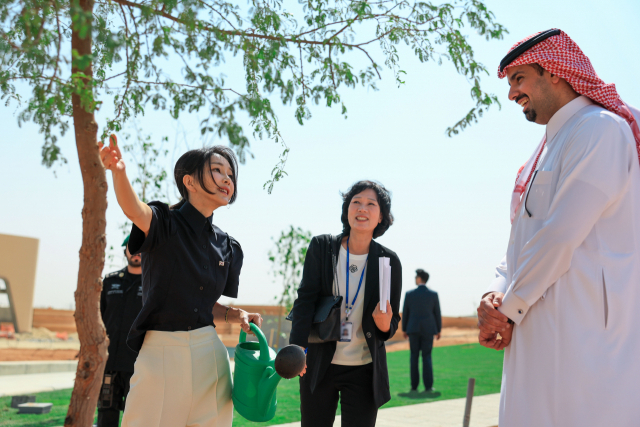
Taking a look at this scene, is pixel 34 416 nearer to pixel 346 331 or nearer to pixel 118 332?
pixel 118 332

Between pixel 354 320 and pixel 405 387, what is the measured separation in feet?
24.5

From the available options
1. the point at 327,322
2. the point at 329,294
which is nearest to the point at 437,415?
the point at 329,294

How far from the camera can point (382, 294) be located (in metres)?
3.41

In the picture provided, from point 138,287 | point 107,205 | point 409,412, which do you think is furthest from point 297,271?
point 107,205

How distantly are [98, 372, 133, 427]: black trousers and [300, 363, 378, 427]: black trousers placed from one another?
2.47 metres

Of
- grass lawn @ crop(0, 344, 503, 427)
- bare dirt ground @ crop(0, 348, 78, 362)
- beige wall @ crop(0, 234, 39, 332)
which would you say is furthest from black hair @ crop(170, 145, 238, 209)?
beige wall @ crop(0, 234, 39, 332)

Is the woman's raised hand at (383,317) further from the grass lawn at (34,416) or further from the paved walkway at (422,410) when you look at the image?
the grass lawn at (34,416)

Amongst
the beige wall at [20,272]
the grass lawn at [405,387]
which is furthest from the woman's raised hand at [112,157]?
the beige wall at [20,272]

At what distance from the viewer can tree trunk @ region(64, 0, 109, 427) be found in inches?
171

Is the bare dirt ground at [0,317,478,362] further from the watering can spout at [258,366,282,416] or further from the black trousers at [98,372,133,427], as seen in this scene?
the watering can spout at [258,366,282,416]

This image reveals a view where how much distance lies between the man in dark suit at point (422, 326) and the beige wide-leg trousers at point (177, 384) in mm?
7435

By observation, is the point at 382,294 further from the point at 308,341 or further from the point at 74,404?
the point at 74,404

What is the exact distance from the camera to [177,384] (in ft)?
8.27

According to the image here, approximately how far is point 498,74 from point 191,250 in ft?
5.39
